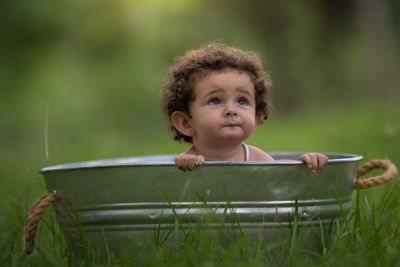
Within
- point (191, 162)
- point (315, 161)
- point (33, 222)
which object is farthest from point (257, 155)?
point (33, 222)

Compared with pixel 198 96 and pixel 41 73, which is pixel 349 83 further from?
pixel 198 96

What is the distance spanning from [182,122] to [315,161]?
2.40 ft

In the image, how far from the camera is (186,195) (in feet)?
5.17

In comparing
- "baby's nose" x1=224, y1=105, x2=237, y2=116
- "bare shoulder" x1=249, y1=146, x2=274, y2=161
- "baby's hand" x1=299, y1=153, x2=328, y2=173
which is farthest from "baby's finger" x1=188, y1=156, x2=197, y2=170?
"bare shoulder" x1=249, y1=146, x2=274, y2=161

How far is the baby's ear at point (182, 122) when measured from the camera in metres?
2.16

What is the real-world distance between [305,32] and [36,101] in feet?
13.9

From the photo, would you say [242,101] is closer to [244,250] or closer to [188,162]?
[188,162]

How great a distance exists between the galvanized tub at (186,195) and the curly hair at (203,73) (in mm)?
602

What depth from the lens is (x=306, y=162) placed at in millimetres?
1600

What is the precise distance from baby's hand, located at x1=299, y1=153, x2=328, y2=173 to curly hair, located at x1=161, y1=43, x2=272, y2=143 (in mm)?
611

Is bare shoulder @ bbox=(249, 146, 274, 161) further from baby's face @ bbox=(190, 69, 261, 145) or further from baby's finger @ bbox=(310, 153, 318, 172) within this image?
baby's finger @ bbox=(310, 153, 318, 172)

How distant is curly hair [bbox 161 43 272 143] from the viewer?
210 cm

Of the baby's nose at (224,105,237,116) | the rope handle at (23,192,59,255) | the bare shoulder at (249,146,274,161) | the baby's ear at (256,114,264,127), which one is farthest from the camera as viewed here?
the baby's ear at (256,114,264,127)

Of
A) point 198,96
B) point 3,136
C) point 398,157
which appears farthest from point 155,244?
point 3,136
